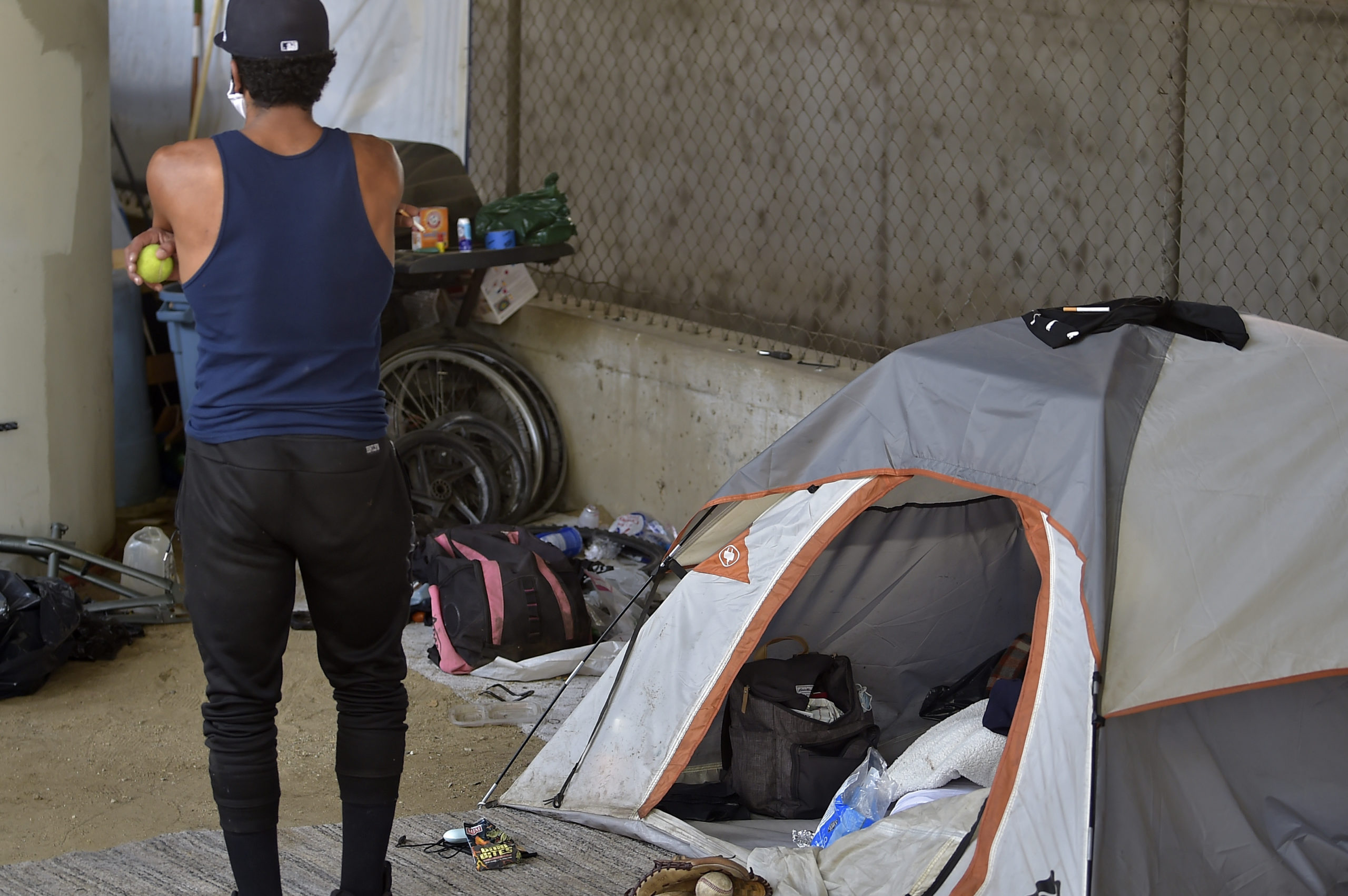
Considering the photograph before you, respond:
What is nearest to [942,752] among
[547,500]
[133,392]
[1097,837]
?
[1097,837]

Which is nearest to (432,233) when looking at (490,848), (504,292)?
(504,292)

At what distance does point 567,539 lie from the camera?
548 cm

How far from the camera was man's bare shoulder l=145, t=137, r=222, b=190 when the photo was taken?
2.22 meters

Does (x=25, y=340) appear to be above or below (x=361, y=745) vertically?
above

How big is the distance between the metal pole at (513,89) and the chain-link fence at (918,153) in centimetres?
1

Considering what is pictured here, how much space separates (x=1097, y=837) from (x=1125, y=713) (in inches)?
9.5

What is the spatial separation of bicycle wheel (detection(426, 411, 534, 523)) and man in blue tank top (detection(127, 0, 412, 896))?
11.3 ft

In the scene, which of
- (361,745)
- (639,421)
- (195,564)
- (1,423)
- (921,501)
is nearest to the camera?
(195,564)

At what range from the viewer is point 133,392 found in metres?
6.41

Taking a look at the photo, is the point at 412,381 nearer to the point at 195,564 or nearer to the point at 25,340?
the point at 25,340

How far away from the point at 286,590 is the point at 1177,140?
12.6 feet

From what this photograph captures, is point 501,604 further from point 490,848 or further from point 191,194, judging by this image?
point 191,194

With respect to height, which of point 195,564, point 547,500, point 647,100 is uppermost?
point 647,100

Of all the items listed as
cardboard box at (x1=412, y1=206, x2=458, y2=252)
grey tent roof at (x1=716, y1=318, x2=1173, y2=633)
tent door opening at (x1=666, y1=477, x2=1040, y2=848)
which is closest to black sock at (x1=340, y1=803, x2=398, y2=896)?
grey tent roof at (x1=716, y1=318, x2=1173, y2=633)
